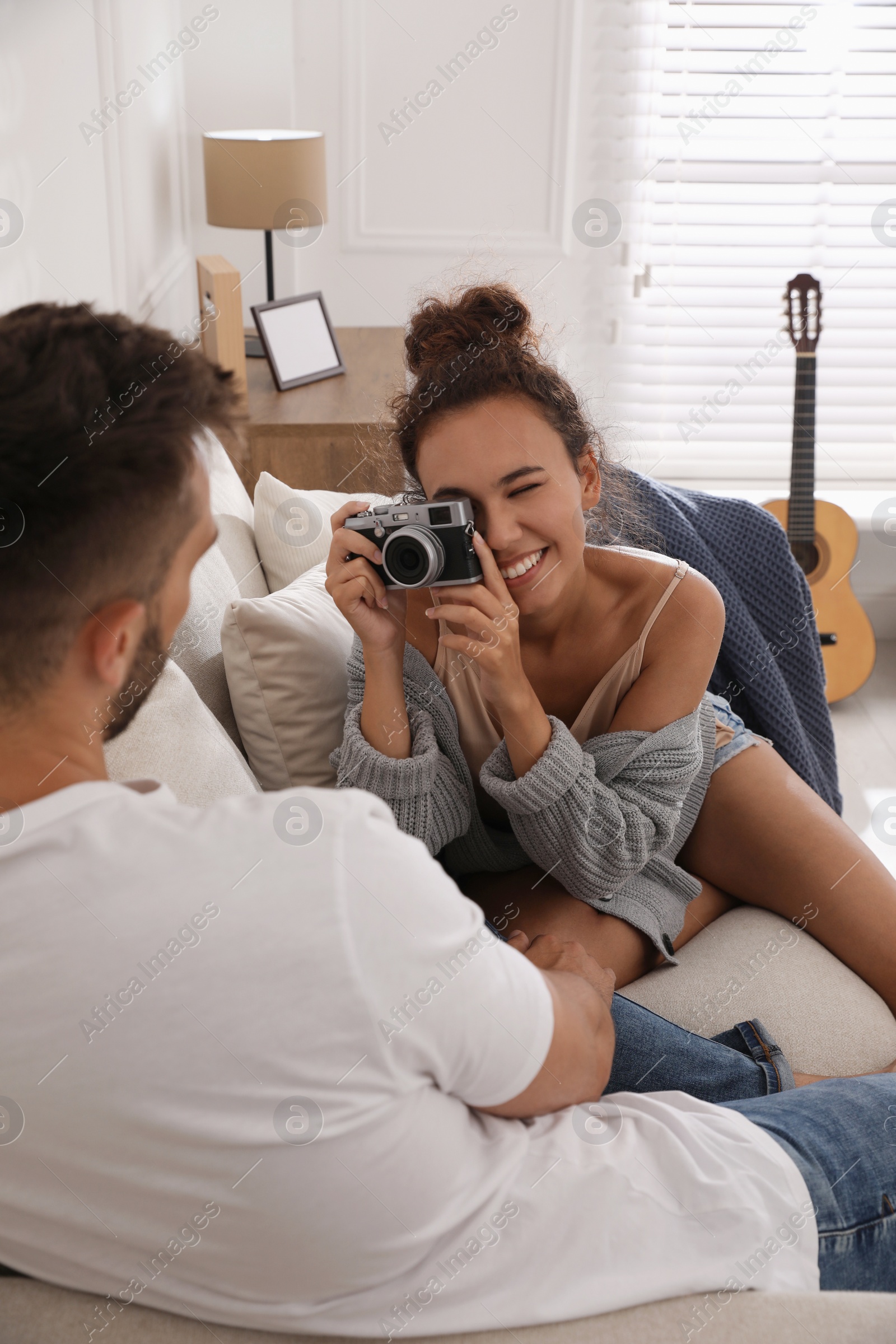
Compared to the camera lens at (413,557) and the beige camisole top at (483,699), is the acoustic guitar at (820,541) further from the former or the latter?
the camera lens at (413,557)

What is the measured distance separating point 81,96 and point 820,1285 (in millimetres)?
2022

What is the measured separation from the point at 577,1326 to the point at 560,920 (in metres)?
0.64

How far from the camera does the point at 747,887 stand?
4.98 ft

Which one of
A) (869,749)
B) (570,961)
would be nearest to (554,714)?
(570,961)

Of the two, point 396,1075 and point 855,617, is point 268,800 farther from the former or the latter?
point 855,617

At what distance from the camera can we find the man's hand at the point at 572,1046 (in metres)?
0.73

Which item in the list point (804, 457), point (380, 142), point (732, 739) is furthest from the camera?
point (380, 142)

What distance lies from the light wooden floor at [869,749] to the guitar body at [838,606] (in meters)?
0.08

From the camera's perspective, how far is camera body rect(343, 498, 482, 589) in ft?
4.00

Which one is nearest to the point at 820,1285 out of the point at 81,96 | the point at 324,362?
the point at 81,96

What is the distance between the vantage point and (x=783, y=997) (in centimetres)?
134

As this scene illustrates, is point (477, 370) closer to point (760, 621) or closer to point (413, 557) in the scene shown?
point (413, 557)

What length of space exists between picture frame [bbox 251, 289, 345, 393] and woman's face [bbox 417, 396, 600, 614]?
4.24ft

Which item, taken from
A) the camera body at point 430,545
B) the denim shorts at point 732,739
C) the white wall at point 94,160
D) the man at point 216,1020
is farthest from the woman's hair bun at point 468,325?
the man at point 216,1020
